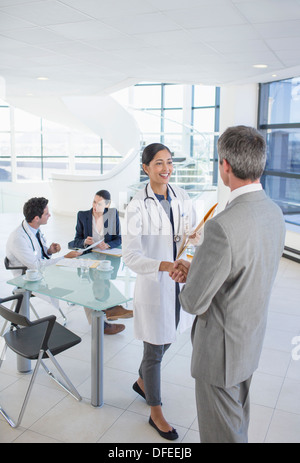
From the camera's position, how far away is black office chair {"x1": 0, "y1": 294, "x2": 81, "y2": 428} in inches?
100

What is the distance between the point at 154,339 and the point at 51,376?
1.02m

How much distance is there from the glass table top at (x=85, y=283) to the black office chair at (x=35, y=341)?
174mm

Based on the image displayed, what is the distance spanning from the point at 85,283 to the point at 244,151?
1821 mm

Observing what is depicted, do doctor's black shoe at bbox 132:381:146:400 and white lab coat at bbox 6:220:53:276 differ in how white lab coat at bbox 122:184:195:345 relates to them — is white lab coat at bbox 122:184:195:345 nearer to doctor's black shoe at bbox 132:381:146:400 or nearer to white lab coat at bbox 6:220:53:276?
doctor's black shoe at bbox 132:381:146:400

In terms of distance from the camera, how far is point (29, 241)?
3598 mm

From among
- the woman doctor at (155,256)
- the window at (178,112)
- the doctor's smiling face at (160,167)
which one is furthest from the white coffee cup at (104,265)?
the window at (178,112)

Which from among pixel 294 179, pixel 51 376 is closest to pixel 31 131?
pixel 294 179

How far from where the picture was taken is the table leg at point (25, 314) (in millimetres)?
3096

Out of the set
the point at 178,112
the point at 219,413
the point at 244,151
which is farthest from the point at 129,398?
the point at 178,112

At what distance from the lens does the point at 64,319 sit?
418 centimetres

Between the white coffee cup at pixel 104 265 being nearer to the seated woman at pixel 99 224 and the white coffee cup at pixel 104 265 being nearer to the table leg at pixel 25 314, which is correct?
the table leg at pixel 25 314

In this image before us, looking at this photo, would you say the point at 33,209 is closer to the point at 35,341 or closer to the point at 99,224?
the point at 99,224

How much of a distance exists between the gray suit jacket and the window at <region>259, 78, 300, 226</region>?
6047 millimetres
